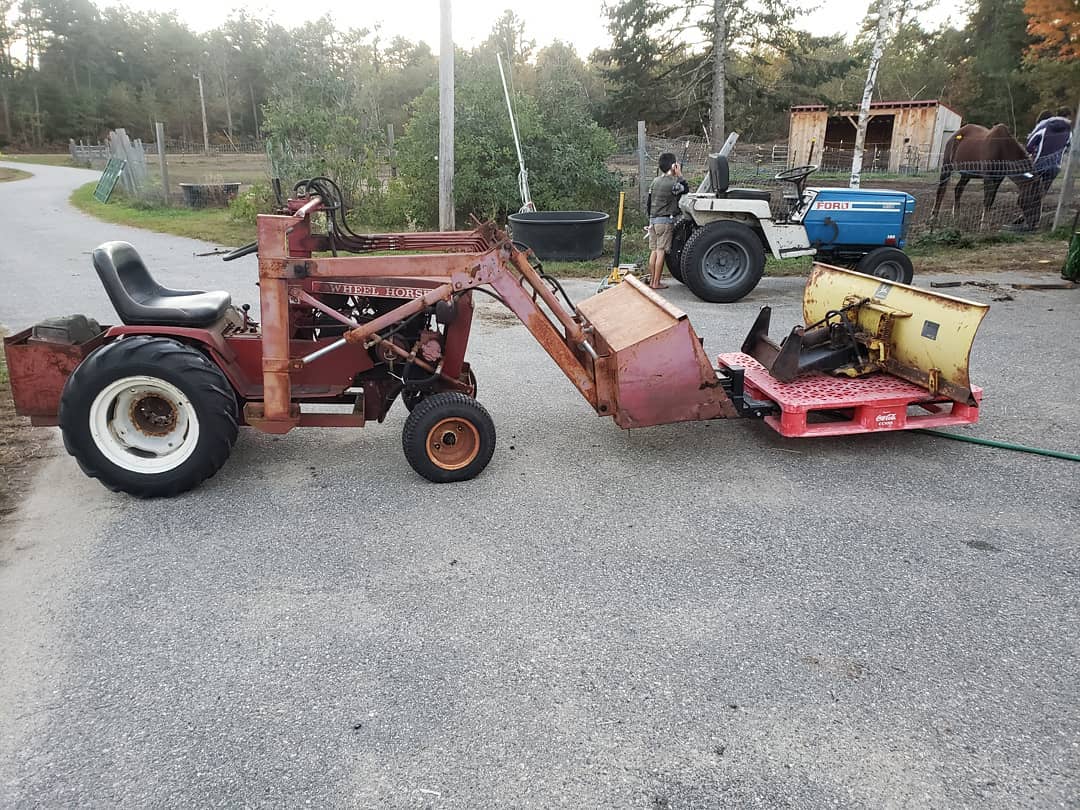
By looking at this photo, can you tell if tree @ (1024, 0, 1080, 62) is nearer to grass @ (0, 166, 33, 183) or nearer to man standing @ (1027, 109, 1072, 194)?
man standing @ (1027, 109, 1072, 194)

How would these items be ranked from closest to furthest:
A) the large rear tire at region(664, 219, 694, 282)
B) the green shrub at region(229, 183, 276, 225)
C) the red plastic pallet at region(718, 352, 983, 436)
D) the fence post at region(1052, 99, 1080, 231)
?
the red plastic pallet at region(718, 352, 983, 436) → the large rear tire at region(664, 219, 694, 282) → the fence post at region(1052, 99, 1080, 231) → the green shrub at region(229, 183, 276, 225)

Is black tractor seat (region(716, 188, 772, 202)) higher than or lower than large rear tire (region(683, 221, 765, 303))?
higher

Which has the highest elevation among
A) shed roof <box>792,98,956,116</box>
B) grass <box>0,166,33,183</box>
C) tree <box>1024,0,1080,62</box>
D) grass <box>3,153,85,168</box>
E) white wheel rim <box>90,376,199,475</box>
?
tree <box>1024,0,1080,62</box>

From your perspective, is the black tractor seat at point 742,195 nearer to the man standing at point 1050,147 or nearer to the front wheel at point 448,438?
the front wheel at point 448,438

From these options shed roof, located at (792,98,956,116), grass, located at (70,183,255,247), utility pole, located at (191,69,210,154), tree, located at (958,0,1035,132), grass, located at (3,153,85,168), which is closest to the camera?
grass, located at (70,183,255,247)

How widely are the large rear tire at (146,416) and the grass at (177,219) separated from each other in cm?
991

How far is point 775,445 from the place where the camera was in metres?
5.02

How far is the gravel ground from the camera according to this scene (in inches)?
95.1

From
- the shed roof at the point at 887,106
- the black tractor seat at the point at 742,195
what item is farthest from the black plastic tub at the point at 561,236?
the shed roof at the point at 887,106

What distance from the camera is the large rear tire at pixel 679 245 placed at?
368 inches

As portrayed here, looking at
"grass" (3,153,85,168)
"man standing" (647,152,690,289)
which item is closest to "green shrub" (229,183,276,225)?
"man standing" (647,152,690,289)

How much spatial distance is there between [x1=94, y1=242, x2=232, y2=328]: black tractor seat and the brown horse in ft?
41.8

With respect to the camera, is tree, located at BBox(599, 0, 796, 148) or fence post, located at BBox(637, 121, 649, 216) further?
tree, located at BBox(599, 0, 796, 148)

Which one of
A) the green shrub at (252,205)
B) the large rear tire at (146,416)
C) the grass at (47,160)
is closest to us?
the large rear tire at (146,416)
